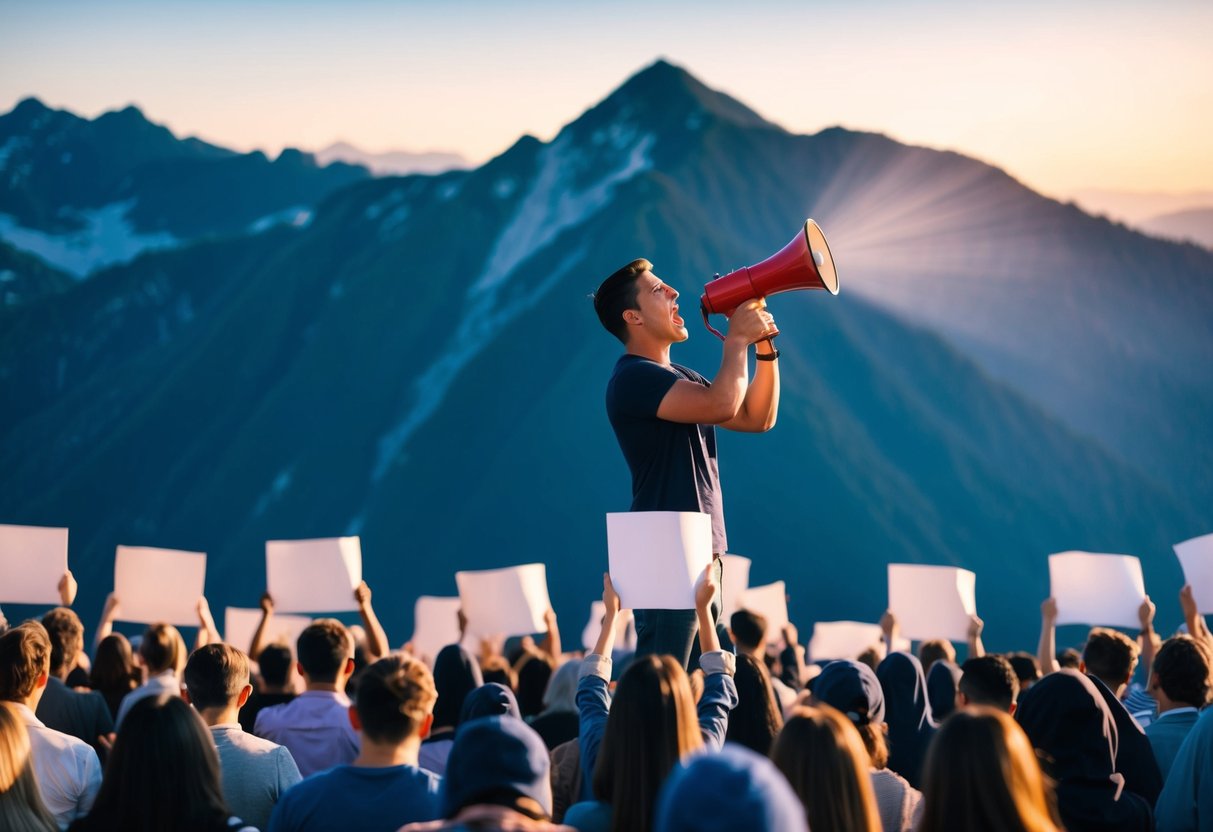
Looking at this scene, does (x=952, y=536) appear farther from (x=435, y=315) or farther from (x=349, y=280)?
(x=349, y=280)

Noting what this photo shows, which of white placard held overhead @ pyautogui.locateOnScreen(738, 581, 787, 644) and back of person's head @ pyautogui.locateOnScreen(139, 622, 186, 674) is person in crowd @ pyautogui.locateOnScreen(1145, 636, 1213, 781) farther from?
white placard held overhead @ pyautogui.locateOnScreen(738, 581, 787, 644)

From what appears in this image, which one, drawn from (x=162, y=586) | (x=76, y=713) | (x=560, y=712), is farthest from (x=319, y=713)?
(x=162, y=586)

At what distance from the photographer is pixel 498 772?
9.55 ft

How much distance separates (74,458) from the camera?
42.9m

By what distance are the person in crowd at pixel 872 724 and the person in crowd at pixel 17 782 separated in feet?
7.19

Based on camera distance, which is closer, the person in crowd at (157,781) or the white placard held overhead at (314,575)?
the person in crowd at (157,781)

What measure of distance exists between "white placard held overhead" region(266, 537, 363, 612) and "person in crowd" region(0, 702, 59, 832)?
9.38 ft

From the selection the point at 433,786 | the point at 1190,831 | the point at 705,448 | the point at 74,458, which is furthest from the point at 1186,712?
the point at 74,458

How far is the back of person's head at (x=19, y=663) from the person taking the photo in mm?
4551

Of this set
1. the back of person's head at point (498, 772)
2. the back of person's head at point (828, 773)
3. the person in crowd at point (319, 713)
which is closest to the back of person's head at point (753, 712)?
the person in crowd at point (319, 713)

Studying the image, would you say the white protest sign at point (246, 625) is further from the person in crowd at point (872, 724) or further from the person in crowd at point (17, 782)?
the person in crowd at point (17, 782)

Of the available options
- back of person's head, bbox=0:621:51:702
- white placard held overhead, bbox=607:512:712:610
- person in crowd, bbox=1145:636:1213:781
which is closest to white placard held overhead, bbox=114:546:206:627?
back of person's head, bbox=0:621:51:702

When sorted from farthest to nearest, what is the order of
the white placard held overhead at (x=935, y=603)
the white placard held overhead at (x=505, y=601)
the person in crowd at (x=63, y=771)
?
the white placard held overhead at (x=505, y=601), the white placard held overhead at (x=935, y=603), the person in crowd at (x=63, y=771)

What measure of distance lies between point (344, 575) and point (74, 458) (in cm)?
3927
